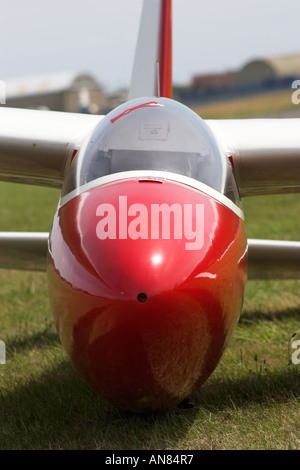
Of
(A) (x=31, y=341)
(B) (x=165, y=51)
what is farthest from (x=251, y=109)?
(A) (x=31, y=341)

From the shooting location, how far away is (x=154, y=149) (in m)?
3.58

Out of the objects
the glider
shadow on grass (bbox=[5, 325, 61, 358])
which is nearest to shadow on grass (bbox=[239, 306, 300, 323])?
shadow on grass (bbox=[5, 325, 61, 358])

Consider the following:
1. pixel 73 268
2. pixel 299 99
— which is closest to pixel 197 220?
pixel 73 268

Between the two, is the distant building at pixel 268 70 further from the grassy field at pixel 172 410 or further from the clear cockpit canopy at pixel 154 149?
the clear cockpit canopy at pixel 154 149

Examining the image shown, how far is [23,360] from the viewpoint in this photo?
5324mm

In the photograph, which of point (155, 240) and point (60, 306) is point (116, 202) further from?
point (60, 306)

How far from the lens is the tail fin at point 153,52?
20.9 feet

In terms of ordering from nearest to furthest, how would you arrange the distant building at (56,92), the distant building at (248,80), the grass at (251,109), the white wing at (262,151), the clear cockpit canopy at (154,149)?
1. the clear cockpit canopy at (154,149)
2. the white wing at (262,151)
3. the grass at (251,109)
4. the distant building at (56,92)
5. the distant building at (248,80)

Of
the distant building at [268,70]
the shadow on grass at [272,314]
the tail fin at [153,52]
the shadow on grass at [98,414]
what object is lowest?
the shadow on grass at [98,414]

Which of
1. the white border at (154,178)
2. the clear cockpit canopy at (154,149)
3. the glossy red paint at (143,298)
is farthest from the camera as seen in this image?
the clear cockpit canopy at (154,149)

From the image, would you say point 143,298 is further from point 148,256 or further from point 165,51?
point 165,51

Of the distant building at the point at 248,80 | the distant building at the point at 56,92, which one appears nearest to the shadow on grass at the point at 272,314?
the distant building at the point at 56,92

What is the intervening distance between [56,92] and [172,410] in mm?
76478

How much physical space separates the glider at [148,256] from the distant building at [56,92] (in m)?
64.8
